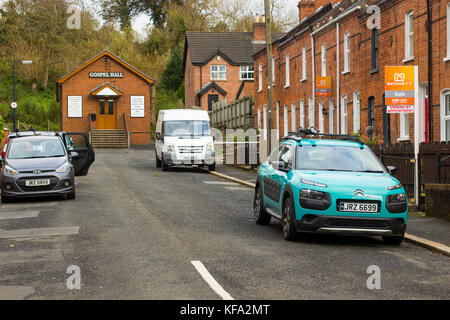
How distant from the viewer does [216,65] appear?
6981 centimetres

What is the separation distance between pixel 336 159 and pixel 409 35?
599 inches

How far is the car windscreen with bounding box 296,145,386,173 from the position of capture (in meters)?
12.2

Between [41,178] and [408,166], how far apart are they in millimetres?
9210

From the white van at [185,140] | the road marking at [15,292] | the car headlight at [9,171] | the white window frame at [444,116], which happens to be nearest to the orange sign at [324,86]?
the white van at [185,140]

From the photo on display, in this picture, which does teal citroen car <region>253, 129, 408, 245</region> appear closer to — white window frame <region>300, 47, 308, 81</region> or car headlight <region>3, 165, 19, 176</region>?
car headlight <region>3, 165, 19, 176</region>

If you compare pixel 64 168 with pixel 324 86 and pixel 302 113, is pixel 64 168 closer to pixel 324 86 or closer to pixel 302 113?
pixel 324 86

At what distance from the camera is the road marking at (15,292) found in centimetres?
755

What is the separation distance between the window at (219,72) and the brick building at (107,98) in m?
10.2

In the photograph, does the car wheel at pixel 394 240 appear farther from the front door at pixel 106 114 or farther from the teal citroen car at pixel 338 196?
the front door at pixel 106 114

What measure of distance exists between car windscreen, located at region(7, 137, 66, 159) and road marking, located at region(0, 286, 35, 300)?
11.6 m

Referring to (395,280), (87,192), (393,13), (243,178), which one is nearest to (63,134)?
(87,192)

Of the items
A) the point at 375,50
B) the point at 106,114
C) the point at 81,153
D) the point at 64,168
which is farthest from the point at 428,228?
the point at 106,114

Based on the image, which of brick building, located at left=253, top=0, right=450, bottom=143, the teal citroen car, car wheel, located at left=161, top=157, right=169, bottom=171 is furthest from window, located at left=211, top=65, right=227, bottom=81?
the teal citroen car

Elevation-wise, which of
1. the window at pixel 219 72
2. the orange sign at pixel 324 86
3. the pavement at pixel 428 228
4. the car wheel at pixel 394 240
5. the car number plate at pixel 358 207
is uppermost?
the window at pixel 219 72
